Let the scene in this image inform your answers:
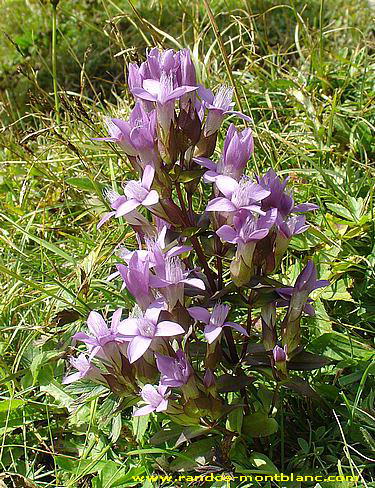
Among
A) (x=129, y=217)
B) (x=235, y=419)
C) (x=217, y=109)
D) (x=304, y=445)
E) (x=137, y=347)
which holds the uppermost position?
(x=217, y=109)

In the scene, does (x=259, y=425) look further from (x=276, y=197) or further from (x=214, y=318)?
(x=276, y=197)

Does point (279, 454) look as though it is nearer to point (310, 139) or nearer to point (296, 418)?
point (296, 418)

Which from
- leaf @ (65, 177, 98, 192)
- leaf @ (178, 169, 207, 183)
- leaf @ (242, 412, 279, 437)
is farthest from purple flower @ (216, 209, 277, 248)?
leaf @ (65, 177, 98, 192)

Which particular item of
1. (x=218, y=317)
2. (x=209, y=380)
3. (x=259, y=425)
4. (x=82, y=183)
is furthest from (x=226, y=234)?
(x=82, y=183)

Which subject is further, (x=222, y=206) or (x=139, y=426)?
(x=139, y=426)

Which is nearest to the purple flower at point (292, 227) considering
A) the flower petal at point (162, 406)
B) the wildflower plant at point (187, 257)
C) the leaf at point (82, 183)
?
the wildflower plant at point (187, 257)

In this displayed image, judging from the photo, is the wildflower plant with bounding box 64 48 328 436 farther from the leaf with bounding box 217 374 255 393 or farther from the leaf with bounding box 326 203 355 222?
the leaf with bounding box 326 203 355 222

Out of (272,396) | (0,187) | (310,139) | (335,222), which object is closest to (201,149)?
(272,396)

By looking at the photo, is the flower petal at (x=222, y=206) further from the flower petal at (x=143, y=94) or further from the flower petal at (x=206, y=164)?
the flower petal at (x=143, y=94)
